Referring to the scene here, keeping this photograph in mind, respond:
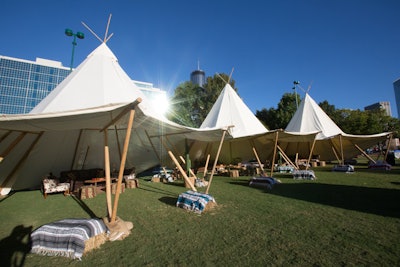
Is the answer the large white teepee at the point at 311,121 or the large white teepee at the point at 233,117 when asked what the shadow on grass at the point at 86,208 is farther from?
the large white teepee at the point at 311,121

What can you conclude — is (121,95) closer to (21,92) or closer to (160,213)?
(160,213)

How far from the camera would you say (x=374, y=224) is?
3.42 meters

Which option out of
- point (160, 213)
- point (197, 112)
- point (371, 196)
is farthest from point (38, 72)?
point (371, 196)

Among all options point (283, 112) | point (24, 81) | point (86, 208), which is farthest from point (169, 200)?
point (24, 81)

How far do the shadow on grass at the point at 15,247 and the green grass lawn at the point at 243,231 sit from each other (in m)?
0.01

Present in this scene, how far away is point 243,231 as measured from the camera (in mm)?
3383

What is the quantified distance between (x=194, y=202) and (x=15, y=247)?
3213mm

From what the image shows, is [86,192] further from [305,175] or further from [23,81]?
[23,81]

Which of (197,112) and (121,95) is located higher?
(197,112)

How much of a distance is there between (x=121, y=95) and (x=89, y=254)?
5695mm

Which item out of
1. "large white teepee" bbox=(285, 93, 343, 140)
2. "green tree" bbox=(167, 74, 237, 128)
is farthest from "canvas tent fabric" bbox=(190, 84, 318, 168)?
"green tree" bbox=(167, 74, 237, 128)

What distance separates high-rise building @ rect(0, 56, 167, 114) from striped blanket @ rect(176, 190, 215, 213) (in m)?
44.0

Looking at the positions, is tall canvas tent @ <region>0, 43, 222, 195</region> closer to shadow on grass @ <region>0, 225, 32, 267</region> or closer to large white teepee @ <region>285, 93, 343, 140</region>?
shadow on grass @ <region>0, 225, 32, 267</region>

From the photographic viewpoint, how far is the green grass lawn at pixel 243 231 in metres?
2.53
